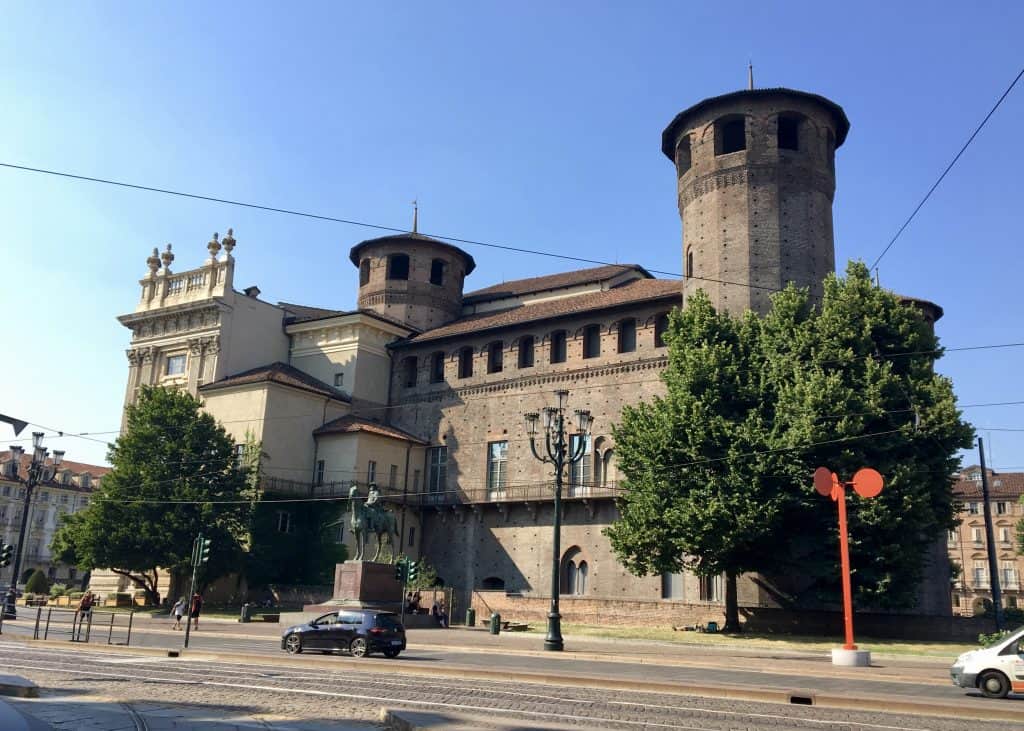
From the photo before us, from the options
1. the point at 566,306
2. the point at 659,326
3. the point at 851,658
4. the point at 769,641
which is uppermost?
the point at 566,306

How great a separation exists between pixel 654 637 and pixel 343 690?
712 inches

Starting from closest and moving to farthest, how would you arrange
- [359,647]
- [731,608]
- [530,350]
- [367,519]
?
[359,647] < [731,608] < [367,519] < [530,350]

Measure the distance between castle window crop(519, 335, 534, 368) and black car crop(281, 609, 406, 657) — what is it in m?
23.1

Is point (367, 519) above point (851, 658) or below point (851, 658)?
above

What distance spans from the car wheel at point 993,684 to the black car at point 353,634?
461 inches

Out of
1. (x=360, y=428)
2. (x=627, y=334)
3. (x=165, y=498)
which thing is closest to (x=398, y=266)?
(x=360, y=428)

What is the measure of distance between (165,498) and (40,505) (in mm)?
48748

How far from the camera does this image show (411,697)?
1191cm

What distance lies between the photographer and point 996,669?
1444 centimetres

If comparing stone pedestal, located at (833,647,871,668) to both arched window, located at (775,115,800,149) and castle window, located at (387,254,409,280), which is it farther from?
castle window, located at (387,254,409,280)

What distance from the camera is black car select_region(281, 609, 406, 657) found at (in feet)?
65.7

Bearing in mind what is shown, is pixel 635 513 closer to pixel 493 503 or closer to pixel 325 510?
pixel 493 503

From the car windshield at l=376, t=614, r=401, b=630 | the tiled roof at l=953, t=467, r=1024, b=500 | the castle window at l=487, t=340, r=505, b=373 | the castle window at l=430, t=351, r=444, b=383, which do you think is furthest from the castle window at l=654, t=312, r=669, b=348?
the tiled roof at l=953, t=467, r=1024, b=500

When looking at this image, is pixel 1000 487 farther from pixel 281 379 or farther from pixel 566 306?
pixel 281 379
